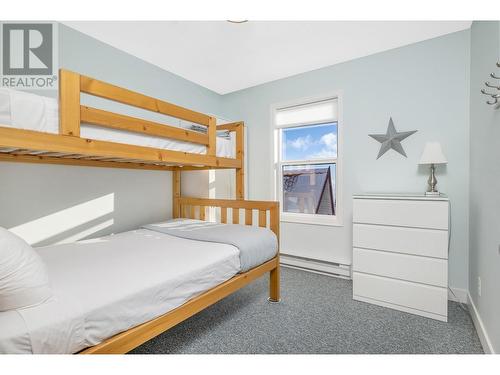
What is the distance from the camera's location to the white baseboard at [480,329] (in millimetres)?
1419

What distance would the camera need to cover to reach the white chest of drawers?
6.09 ft

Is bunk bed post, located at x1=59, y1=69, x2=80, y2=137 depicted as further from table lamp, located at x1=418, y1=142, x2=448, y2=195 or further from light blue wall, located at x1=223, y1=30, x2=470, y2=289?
table lamp, located at x1=418, y1=142, x2=448, y2=195

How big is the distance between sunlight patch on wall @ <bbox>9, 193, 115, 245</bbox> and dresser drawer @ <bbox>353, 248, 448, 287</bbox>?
2289 millimetres

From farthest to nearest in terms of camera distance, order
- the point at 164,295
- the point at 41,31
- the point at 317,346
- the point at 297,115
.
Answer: the point at 297,115 → the point at 41,31 → the point at 317,346 → the point at 164,295

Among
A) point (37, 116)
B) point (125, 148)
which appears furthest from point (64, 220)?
point (37, 116)

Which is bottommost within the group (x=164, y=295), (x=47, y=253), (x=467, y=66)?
(x=164, y=295)

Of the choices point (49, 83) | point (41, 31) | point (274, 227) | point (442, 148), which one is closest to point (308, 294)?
point (274, 227)

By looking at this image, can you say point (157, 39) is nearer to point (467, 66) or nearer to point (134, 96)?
point (134, 96)

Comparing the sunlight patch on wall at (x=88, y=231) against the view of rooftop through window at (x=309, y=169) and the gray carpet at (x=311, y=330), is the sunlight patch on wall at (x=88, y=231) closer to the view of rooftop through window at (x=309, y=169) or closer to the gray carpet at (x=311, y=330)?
the gray carpet at (x=311, y=330)

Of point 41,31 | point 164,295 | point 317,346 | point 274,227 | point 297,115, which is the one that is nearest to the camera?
point 164,295

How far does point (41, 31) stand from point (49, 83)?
1.31ft

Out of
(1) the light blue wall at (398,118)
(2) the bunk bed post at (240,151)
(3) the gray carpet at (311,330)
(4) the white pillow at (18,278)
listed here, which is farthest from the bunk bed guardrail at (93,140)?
(1) the light blue wall at (398,118)

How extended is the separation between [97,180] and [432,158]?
2872 mm

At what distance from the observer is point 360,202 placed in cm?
216
